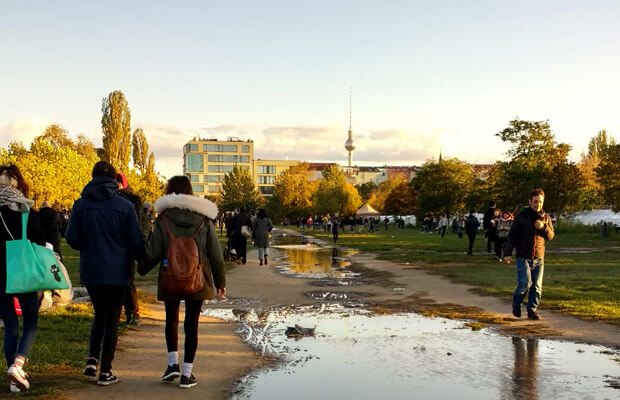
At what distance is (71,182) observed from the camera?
56844mm

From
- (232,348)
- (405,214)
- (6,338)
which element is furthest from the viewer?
(405,214)

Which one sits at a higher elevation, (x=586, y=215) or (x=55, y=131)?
(x=55, y=131)

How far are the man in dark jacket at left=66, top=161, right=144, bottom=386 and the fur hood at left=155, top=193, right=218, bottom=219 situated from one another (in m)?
0.30

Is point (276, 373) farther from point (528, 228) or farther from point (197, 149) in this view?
point (197, 149)

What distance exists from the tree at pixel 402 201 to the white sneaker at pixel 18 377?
3765 inches

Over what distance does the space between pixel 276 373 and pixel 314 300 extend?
5724mm

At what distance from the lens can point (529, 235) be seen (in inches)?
381

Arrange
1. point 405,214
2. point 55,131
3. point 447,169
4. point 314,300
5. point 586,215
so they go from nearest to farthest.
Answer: point 314,300 → point 586,215 → point 447,169 → point 55,131 → point 405,214

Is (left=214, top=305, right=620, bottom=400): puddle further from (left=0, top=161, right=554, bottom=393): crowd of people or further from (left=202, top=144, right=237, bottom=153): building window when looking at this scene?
(left=202, top=144, right=237, bottom=153): building window

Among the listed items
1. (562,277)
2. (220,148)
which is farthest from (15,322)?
(220,148)

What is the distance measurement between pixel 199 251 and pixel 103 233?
90 cm

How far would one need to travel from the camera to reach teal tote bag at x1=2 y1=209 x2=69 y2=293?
5.19m

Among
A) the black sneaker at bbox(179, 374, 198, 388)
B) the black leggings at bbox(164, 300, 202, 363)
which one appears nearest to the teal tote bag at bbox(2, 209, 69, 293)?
the black leggings at bbox(164, 300, 202, 363)

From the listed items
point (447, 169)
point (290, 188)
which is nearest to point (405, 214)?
point (290, 188)
